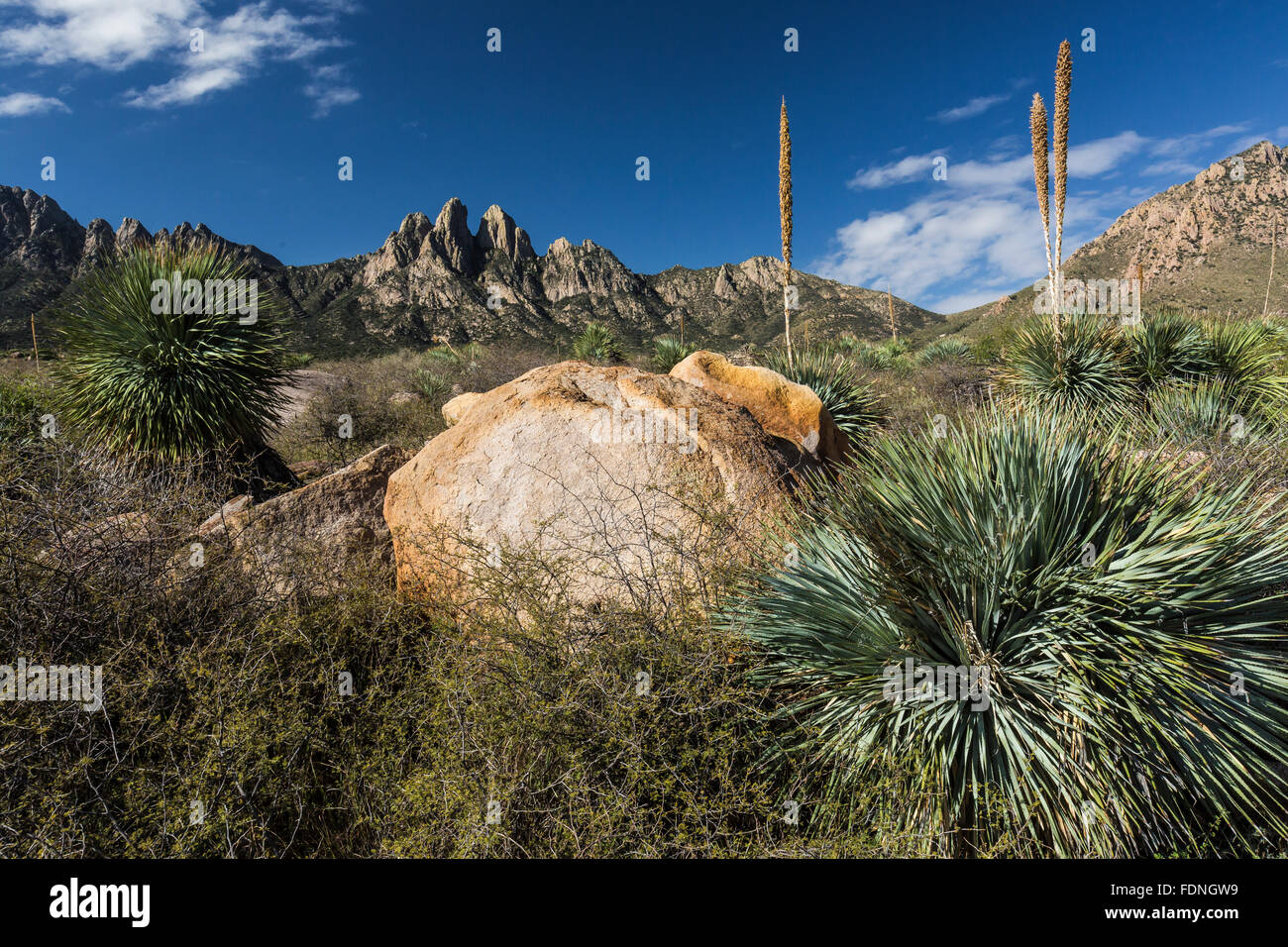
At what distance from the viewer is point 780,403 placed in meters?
5.79

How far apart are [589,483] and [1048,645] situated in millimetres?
2531

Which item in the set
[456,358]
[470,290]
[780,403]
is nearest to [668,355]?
[456,358]

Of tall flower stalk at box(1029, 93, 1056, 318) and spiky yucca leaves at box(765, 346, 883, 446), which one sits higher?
tall flower stalk at box(1029, 93, 1056, 318)

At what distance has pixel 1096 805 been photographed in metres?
2.09

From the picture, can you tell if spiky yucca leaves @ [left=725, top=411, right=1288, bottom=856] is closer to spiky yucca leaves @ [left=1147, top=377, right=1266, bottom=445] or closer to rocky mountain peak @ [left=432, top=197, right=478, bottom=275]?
spiky yucca leaves @ [left=1147, top=377, right=1266, bottom=445]

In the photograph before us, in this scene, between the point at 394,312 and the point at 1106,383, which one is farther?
the point at 394,312

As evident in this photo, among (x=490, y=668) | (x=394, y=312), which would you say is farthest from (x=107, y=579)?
(x=394, y=312)

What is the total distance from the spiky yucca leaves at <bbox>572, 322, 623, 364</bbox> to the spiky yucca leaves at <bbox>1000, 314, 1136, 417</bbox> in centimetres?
1136

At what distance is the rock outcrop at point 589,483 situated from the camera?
3314 mm

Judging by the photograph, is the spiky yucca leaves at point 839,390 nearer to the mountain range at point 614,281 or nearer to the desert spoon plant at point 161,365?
the desert spoon plant at point 161,365

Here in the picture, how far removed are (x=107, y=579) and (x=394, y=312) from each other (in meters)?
43.8

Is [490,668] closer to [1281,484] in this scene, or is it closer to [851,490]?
[851,490]

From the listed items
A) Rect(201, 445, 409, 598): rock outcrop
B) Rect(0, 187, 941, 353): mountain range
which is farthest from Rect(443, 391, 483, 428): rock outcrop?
Rect(0, 187, 941, 353): mountain range

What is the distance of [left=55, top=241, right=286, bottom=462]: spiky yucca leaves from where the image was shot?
680 centimetres
